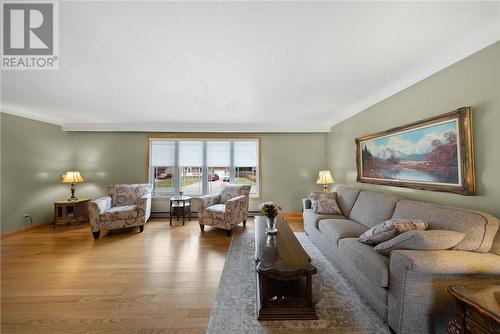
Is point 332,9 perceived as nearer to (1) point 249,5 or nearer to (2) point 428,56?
(1) point 249,5

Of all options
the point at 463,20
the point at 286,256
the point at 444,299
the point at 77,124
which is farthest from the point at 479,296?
the point at 77,124

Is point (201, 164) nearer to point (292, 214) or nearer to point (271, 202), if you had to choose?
point (292, 214)

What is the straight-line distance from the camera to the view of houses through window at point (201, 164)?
512cm

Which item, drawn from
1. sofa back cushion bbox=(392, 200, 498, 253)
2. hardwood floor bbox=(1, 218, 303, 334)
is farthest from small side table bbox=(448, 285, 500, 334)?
hardwood floor bbox=(1, 218, 303, 334)

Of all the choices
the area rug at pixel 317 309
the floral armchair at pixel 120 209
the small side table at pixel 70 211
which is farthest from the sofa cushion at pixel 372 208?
the small side table at pixel 70 211

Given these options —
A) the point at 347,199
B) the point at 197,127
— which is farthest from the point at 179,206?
the point at 347,199

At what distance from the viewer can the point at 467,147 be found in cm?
184

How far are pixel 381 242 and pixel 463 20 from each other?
79.9 inches

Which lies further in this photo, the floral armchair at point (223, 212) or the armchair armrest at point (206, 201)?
the armchair armrest at point (206, 201)

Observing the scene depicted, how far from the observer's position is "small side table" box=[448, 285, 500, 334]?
98 centimetres

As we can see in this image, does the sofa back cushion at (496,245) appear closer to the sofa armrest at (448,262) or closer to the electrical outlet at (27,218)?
the sofa armrest at (448,262)

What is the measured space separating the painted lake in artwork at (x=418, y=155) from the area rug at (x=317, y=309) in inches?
63.7

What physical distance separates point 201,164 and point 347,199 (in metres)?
3.63

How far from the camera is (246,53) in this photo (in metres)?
1.92
